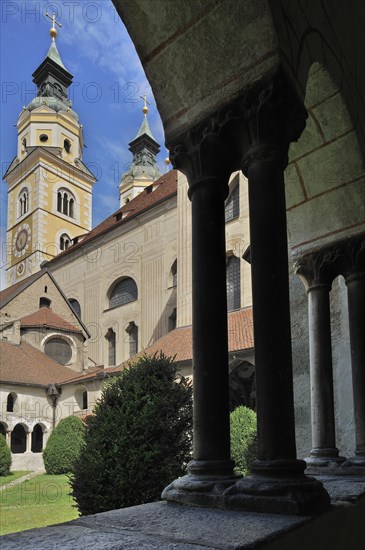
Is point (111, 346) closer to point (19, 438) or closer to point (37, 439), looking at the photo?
point (37, 439)

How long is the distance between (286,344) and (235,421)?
10335mm

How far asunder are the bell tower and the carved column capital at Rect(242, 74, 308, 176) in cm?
4341

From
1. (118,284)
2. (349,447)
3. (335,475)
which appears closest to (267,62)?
(335,475)

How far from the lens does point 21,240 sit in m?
48.1

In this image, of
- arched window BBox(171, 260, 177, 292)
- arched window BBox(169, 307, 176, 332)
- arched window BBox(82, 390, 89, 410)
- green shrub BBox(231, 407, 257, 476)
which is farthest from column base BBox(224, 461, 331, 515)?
arched window BBox(82, 390, 89, 410)

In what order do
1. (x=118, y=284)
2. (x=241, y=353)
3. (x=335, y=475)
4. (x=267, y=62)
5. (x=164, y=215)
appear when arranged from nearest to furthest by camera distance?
(x=267, y=62)
(x=335, y=475)
(x=241, y=353)
(x=164, y=215)
(x=118, y=284)

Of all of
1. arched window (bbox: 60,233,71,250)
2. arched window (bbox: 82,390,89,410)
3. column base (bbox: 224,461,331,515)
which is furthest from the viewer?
arched window (bbox: 60,233,71,250)

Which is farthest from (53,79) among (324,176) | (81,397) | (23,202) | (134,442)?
(324,176)

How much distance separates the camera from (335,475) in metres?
4.09

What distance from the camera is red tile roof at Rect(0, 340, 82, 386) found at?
28672mm

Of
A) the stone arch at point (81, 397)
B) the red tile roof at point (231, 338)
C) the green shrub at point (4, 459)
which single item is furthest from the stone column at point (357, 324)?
the stone arch at point (81, 397)

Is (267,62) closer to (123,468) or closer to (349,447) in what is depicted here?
(349,447)

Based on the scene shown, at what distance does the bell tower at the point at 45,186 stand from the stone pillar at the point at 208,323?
1700 inches

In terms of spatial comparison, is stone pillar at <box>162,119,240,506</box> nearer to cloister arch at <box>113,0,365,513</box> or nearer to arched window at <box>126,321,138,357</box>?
cloister arch at <box>113,0,365,513</box>
